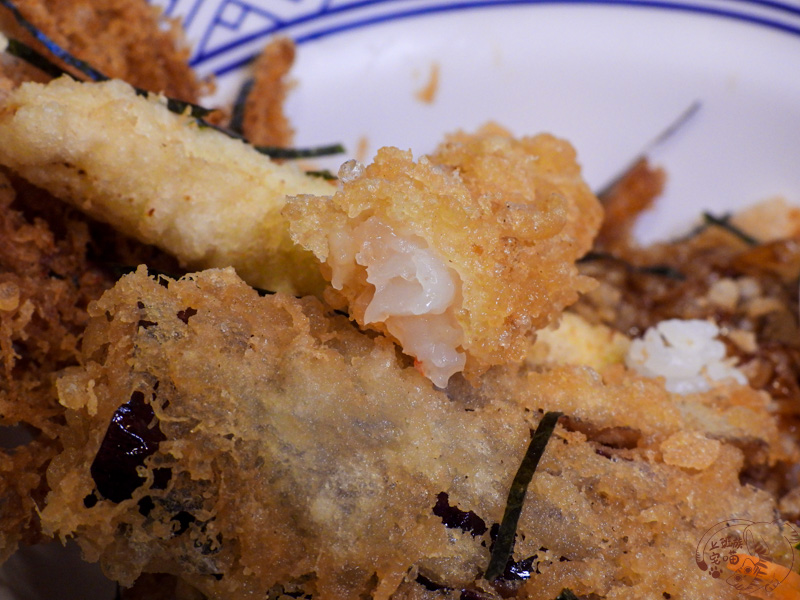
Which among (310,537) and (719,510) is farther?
(719,510)

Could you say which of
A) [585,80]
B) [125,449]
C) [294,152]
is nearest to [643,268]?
[585,80]

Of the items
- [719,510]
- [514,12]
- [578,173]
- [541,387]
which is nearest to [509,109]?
[514,12]

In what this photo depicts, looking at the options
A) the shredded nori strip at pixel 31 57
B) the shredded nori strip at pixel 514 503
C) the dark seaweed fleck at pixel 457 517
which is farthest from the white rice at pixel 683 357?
the shredded nori strip at pixel 31 57

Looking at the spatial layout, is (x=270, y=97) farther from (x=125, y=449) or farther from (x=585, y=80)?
(x=125, y=449)

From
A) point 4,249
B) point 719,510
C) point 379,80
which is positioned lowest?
point 4,249

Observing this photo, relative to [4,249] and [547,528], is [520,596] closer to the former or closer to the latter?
[547,528]

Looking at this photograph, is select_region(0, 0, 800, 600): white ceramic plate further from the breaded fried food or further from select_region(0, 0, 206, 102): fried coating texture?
the breaded fried food
